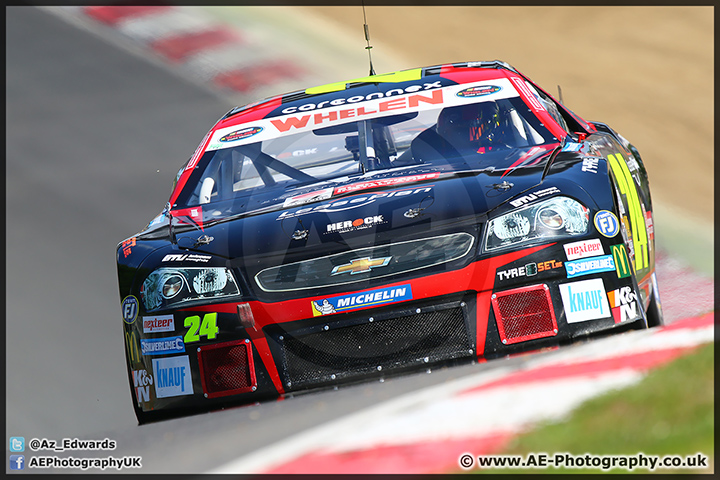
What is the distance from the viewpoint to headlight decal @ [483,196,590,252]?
3359mm

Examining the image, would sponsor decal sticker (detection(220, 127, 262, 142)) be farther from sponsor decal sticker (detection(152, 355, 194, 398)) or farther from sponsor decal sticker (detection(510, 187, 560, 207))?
sponsor decal sticker (detection(510, 187, 560, 207))

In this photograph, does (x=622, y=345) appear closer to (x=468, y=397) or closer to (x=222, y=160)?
(x=468, y=397)

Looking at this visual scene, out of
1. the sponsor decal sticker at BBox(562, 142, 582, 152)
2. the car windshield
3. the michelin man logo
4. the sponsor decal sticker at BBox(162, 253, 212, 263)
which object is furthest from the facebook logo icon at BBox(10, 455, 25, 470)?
the sponsor decal sticker at BBox(562, 142, 582, 152)

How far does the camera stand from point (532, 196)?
342 cm

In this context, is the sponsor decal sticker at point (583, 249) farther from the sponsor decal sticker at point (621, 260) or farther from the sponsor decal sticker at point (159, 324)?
the sponsor decal sticker at point (159, 324)

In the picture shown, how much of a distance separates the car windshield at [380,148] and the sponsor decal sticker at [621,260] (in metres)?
0.59

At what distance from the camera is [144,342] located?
11.8 ft

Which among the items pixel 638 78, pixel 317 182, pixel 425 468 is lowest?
pixel 425 468

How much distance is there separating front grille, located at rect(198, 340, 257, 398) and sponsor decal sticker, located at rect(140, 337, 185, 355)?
0.08 metres

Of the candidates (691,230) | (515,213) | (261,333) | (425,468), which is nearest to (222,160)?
(261,333)

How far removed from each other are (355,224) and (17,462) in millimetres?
1409

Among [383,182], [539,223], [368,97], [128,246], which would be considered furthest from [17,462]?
[368,97]

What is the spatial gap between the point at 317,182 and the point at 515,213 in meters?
1.13

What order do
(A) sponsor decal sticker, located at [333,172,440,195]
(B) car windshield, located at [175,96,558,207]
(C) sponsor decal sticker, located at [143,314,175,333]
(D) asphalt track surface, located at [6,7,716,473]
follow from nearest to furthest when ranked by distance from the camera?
1. (D) asphalt track surface, located at [6,7,716,473]
2. (C) sponsor decal sticker, located at [143,314,175,333]
3. (A) sponsor decal sticker, located at [333,172,440,195]
4. (B) car windshield, located at [175,96,558,207]
